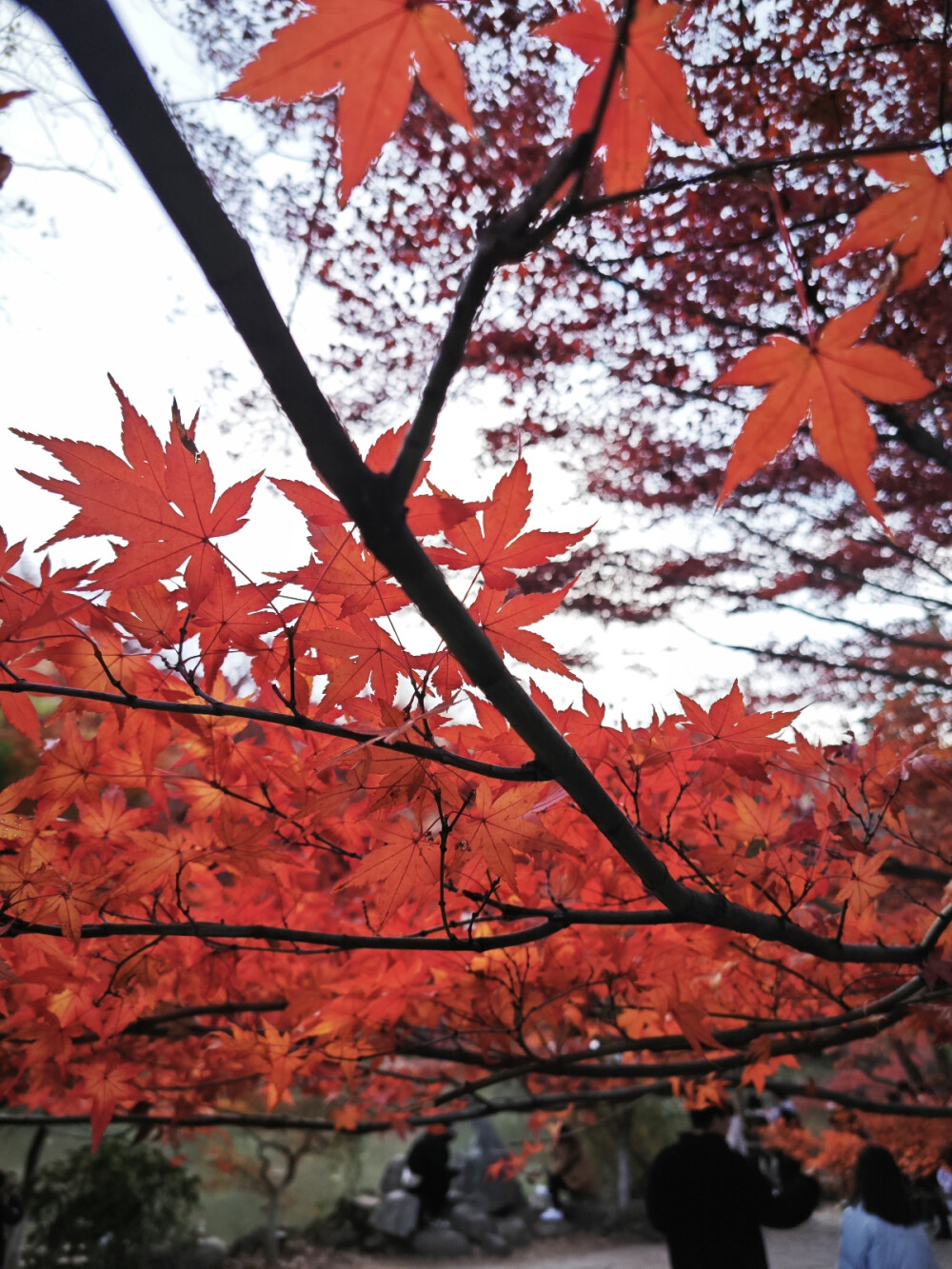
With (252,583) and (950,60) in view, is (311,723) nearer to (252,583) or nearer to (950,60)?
(252,583)

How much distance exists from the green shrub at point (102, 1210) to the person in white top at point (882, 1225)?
267 inches

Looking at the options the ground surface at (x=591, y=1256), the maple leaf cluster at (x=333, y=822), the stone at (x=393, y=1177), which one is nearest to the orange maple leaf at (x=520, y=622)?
the maple leaf cluster at (x=333, y=822)

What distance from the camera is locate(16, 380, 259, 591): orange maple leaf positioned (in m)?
0.88

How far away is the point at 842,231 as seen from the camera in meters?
3.35

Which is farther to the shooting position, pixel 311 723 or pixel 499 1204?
pixel 499 1204

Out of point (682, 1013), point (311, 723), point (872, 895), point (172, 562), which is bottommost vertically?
point (682, 1013)

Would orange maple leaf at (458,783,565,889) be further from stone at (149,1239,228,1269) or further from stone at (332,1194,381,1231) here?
stone at (332,1194,381,1231)

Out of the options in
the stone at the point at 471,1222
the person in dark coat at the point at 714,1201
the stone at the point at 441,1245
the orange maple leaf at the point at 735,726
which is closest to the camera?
the orange maple leaf at the point at 735,726

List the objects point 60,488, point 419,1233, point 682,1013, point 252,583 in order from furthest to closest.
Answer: point 419,1233
point 682,1013
point 252,583
point 60,488

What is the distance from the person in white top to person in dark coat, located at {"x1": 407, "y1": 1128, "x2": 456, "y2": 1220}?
5954 mm

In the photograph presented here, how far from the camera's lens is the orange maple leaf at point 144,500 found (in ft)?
2.90

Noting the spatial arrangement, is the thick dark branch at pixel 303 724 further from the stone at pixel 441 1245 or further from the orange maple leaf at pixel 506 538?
the stone at pixel 441 1245

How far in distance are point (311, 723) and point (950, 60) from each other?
11.3 ft

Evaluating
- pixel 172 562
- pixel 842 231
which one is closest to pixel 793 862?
pixel 172 562
